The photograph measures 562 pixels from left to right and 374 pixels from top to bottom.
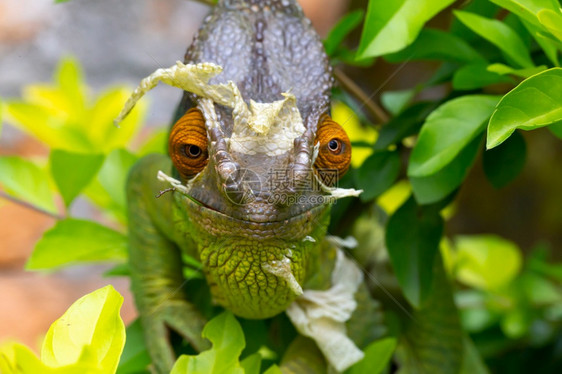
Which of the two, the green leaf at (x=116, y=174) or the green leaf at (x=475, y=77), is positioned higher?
the green leaf at (x=475, y=77)

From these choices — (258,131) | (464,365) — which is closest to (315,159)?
(258,131)

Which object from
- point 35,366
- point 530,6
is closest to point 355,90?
point 530,6

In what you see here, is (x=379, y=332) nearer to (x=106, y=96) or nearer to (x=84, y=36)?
(x=106, y=96)

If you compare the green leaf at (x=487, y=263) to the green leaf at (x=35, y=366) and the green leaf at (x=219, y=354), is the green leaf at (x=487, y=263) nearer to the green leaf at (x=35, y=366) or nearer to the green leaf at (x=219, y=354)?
the green leaf at (x=219, y=354)

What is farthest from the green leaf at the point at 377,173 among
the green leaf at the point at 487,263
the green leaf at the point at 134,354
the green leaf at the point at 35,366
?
the green leaf at the point at 487,263

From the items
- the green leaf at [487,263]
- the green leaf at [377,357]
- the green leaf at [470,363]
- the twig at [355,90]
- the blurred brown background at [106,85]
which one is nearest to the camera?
the green leaf at [377,357]

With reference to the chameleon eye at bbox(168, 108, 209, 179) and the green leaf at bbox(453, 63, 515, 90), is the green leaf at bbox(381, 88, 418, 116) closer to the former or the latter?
the green leaf at bbox(453, 63, 515, 90)

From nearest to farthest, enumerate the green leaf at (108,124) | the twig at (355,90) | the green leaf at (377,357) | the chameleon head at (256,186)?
the chameleon head at (256,186) → the green leaf at (377,357) → the twig at (355,90) → the green leaf at (108,124)
